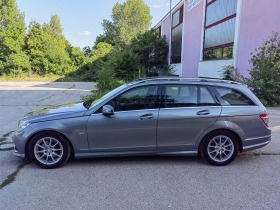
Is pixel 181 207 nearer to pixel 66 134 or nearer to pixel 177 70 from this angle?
pixel 66 134

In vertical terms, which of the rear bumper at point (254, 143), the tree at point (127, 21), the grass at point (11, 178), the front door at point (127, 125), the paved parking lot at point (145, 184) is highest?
the tree at point (127, 21)

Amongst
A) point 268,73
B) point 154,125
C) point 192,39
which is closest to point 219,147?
point 154,125

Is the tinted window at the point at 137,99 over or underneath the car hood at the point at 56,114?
over

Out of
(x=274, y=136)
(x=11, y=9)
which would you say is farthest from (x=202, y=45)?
(x=11, y=9)

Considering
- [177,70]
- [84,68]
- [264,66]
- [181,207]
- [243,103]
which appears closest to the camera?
[181,207]

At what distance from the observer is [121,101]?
4508 mm

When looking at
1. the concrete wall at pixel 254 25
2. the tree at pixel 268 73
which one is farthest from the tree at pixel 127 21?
the tree at pixel 268 73

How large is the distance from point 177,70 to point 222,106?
69.5 ft

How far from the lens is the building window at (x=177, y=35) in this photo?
24828 mm

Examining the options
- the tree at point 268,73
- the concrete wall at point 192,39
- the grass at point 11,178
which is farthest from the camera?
the concrete wall at point 192,39

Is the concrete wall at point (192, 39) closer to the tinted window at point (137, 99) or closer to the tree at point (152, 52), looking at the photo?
the tree at point (152, 52)

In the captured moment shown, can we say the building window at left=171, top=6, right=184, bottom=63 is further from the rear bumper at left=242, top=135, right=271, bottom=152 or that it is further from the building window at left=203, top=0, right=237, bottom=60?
the rear bumper at left=242, top=135, right=271, bottom=152

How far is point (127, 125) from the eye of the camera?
172 inches

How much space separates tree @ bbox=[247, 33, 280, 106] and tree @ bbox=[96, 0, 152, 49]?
38940mm
